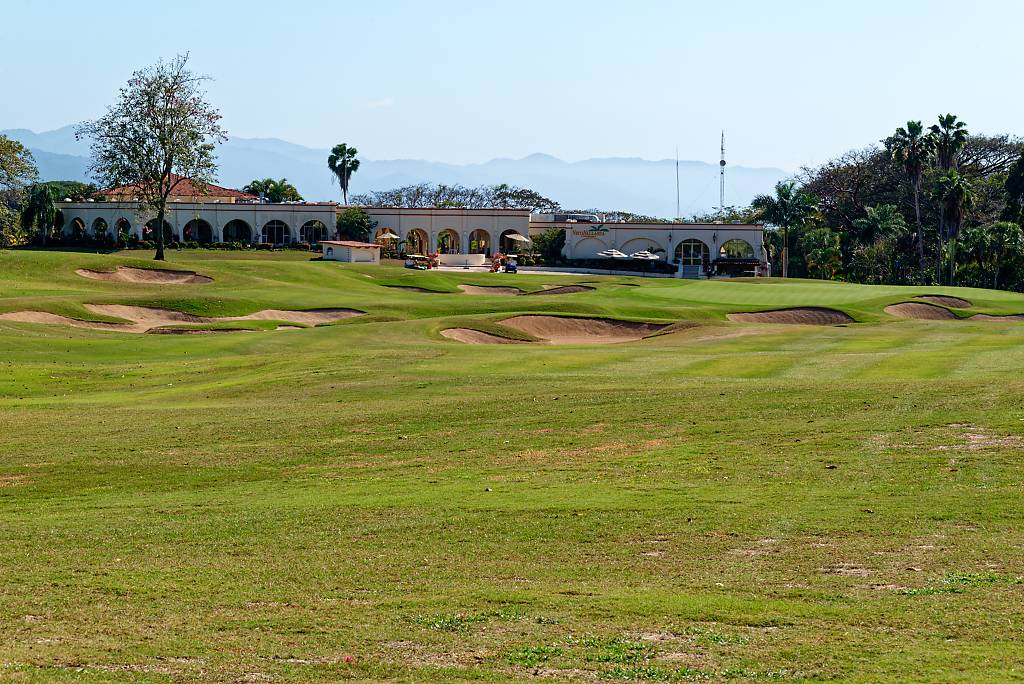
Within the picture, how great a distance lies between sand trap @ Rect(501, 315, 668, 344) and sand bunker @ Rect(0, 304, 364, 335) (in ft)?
34.7

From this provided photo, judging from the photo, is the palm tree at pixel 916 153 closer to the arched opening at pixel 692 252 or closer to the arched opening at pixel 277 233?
the arched opening at pixel 692 252

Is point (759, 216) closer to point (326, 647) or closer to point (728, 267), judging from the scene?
point (728, 267)

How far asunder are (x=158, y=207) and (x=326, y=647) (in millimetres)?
84977

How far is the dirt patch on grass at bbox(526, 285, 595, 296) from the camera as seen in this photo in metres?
82.7

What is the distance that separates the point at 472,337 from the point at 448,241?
85.6 meters

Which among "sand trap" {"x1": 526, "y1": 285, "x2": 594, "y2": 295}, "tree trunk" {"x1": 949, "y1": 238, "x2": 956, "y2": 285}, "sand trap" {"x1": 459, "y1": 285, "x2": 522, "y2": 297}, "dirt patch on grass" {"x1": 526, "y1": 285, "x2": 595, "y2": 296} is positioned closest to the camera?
"sand trap" {"x1": 459, "y1": 285, "x2": 522, "y2": 297}

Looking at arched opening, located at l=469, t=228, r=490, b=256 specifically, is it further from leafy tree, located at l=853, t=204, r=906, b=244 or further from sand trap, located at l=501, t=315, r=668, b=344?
sand trap, located at l=501, t=315, r=668, b=344

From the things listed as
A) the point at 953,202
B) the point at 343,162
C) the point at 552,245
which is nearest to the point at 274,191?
the point at 343,162

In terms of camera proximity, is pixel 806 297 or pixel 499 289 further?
pixel 499 289

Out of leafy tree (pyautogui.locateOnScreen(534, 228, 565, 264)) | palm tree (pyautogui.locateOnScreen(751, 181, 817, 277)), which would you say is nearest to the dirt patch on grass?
leafy tree (pyautogui.locateOnScreen(534, 228, 565, 264))

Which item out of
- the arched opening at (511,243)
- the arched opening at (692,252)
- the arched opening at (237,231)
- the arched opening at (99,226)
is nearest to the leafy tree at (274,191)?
the arched opening at (237,231)

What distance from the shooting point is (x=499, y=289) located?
83.4m

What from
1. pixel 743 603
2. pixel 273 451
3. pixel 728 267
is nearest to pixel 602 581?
pixel 743 603

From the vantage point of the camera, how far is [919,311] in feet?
220
